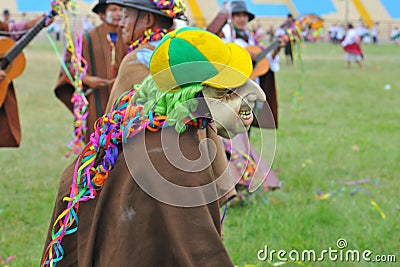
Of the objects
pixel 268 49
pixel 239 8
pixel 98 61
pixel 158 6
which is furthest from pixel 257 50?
pixel 158 6

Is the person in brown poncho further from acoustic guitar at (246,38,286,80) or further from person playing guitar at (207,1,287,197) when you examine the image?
acoustic guitar at (246,38,286,80)

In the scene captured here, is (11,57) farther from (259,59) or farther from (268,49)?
(268,49)

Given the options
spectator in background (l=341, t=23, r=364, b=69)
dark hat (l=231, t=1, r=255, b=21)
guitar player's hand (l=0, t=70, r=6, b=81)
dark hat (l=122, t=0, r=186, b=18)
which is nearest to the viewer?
dark hat (l=122, t=0, r=186, b=18)

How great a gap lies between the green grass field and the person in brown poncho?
0.25m

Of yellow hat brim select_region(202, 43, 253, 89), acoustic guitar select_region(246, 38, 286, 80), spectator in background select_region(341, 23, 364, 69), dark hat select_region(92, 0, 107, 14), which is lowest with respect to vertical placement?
spectator in background select_region(341, 23, 364, 69)

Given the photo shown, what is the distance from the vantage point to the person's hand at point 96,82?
4773 mm

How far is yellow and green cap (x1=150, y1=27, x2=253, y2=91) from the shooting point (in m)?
1.96


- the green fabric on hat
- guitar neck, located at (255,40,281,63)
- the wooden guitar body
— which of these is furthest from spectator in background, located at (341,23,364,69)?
the green fabric on hat

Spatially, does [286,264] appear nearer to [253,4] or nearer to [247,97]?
[247,97]

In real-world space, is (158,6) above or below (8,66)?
above

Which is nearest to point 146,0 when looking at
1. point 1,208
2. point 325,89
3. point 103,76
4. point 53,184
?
point 103,76

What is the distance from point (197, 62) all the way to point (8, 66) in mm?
3349

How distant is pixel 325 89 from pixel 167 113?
465 inches

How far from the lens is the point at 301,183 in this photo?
5.90m
